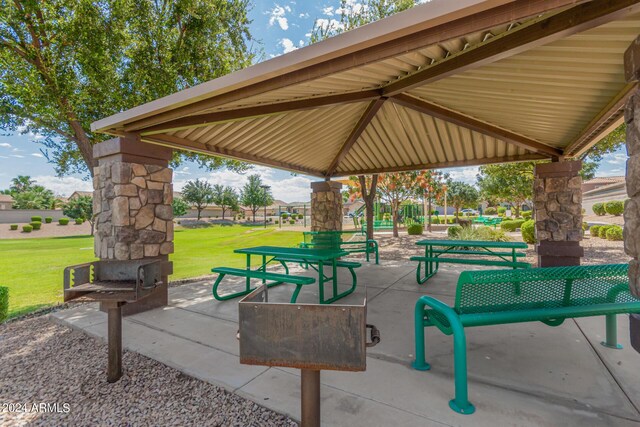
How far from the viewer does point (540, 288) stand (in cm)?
225

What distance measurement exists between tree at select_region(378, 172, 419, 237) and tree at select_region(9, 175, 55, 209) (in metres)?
55.7

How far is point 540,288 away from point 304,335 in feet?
6.68

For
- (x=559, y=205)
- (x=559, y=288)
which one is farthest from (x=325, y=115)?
(x=559, y=205)

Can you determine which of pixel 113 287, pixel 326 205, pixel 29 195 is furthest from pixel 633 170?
pixel 29 195

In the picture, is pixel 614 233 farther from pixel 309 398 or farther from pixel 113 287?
pixel 113 287

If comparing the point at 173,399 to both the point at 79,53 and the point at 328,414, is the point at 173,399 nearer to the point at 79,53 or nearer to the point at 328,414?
the point at 328,414

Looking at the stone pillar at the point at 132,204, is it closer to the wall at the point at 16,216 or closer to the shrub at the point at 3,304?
the shrub at the point at 3,304

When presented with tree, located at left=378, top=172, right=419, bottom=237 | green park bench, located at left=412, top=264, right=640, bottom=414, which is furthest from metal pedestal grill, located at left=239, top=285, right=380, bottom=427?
tree, located at left=378, top=172, right=419, bottom=237

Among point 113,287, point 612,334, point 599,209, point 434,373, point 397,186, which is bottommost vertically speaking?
point 434,373

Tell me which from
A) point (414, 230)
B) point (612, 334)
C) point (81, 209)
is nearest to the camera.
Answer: point (612, 334)

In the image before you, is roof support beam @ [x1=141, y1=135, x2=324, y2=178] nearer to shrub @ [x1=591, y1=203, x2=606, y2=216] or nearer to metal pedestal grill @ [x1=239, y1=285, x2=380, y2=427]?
metal pedestal grill @ [x1=239, y1=285, x2=380, y2=427]

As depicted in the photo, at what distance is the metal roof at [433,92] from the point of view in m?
1.83

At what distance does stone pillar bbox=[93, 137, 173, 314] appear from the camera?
3.67 meters

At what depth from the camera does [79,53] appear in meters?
5.22
